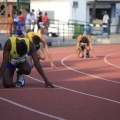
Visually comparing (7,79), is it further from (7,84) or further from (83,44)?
(83,44)

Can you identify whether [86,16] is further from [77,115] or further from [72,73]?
[77,115]

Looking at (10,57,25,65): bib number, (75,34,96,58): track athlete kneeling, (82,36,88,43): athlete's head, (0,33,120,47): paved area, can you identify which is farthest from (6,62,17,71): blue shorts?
(0,33,120,47): paved area

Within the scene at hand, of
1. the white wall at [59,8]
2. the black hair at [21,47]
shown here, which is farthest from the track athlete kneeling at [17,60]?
the white wall at [59,8]

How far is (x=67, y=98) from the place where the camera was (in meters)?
10.8

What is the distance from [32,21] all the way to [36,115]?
24.2 meters

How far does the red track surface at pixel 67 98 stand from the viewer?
29.2ft

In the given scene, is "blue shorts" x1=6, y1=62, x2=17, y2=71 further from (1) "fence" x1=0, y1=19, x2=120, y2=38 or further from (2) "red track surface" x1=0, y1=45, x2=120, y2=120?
(1) "fence" x1=0, y1=19, x2=120, y2=38

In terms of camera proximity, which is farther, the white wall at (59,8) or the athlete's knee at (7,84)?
the white wall at (59,8)

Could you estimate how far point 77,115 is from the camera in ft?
28.9

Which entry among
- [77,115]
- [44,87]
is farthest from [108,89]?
[77,115]

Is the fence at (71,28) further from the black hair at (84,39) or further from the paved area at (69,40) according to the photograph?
the black hair at (84,39)

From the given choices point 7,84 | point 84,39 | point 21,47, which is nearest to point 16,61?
point 7,84

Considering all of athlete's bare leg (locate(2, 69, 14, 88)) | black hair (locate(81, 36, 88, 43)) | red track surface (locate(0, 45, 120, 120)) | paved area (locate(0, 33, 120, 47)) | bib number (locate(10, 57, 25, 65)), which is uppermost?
bib number (locate(10, 57, 25, 65))

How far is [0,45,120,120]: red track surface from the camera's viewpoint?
29.2 feet
